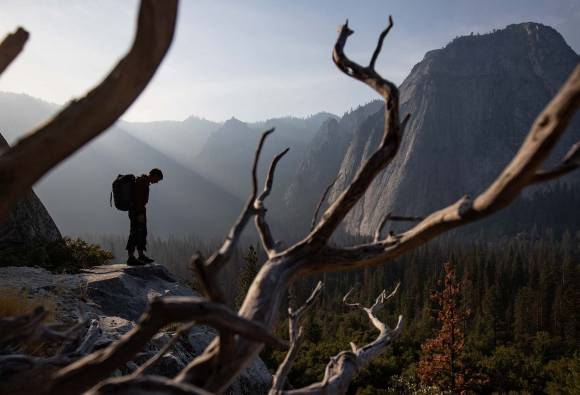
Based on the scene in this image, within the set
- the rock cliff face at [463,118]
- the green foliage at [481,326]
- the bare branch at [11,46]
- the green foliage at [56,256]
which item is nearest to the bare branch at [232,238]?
the bare branch at [11,46]

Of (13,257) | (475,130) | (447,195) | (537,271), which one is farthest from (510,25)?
(13,257)

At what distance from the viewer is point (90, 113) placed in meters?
1.60

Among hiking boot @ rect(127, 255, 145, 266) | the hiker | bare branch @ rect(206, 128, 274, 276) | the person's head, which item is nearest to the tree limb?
bare branch @ rect(206, 128, 274, 276)

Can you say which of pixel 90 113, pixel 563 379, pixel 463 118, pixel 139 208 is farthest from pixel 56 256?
pixel 463 118

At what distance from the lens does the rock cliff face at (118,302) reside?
5.49 meters

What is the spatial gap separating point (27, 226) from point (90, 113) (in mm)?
10638

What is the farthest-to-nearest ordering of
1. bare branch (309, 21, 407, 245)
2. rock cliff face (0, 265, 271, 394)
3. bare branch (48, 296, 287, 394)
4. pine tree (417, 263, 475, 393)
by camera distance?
1. pine tree (417, 263, 475, 393)
2. rock cliff face (0, 265, 271, 394)
3. bare branch (309, 21, 407, 245)
4. bare branch (48, 296, 287, 394)

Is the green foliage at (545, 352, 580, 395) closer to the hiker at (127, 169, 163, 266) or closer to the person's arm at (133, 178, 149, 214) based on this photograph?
the hiker at (127, 169, 163, 266)

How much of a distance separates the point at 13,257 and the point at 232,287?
91309 mm

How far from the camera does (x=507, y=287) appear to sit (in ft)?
232

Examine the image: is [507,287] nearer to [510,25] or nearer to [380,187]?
[380,187]

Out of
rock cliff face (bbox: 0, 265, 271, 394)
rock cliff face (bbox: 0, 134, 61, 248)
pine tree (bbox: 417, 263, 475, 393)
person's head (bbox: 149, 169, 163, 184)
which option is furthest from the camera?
pine tree (bbox: 417, 263, 475, 393)

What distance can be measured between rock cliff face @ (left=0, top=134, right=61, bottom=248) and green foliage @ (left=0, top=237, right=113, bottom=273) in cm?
41

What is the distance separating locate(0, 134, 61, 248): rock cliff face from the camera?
970cm
